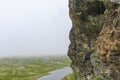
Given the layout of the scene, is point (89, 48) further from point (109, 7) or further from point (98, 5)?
point (109, 7)

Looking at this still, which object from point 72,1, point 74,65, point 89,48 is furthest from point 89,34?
point 74,65

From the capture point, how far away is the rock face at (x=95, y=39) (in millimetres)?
A: 49781

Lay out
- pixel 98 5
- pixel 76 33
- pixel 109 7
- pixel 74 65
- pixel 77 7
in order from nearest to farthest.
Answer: pixel 109 7 → pixel 98 5 → pixel 77 7 → pixel 76 33 → pixel 74 65

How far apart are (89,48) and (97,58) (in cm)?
2302

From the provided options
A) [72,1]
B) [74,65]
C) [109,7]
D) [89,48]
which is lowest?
[74,65]

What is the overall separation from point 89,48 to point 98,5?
14.9 m

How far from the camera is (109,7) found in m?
54.4

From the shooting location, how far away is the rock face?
49.8 meters

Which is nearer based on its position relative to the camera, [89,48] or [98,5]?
[98,5]

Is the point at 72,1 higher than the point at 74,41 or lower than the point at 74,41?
A: higher

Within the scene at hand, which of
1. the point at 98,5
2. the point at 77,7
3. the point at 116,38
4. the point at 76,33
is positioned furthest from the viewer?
the point at 76,33

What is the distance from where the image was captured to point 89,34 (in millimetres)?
76562

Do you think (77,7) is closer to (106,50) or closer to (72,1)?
(72,1)

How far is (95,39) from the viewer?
73.9 metres
